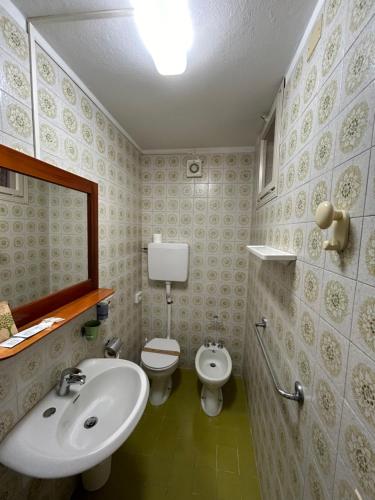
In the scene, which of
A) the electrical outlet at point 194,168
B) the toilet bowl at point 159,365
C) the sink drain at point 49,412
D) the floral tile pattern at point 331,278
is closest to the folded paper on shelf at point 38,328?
the sink drain at point 49,412

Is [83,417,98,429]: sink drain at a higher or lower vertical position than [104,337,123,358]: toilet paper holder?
lower

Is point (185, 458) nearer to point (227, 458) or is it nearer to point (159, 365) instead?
point (227, 458)

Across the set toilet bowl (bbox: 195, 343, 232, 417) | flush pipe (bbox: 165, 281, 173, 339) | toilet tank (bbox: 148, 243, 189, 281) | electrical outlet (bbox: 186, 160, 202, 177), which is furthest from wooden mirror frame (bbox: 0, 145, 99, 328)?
toilet bowl (bbox: 195, 343, 232, 417)

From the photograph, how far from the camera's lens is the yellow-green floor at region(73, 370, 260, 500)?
122 cm

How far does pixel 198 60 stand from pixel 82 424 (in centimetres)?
189

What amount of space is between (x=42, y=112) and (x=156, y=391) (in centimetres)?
218

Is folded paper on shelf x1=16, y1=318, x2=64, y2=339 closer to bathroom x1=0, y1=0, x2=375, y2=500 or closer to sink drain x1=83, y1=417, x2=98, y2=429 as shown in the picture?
bathroom x1=0, y1=0, x2=375, y2=500

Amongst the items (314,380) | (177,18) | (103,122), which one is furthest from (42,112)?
(314,380)

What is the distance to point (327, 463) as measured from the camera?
558 millimetres

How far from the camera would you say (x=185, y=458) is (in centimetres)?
141

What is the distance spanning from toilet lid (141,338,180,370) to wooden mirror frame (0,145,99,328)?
885 millimetres

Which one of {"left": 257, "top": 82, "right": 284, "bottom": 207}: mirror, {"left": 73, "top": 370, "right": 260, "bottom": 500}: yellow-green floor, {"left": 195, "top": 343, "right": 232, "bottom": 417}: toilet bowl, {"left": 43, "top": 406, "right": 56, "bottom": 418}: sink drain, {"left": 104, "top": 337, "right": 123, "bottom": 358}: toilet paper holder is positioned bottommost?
{"left": 73, "top": 370, "right": 260, "bottom": 500}: yellow-green floor

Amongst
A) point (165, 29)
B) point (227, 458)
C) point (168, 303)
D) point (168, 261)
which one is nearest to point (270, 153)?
point (165, 29)

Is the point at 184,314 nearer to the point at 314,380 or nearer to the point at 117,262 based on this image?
the point at 117,262
